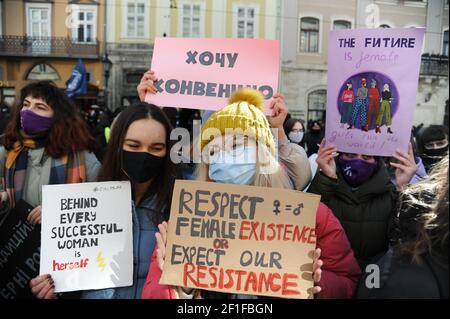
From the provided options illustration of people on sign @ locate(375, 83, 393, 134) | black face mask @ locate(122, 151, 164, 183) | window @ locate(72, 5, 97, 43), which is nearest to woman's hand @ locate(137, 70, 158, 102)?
black face mask @ locate(122, 151, 164, 183)

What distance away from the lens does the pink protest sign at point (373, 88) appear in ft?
7.12

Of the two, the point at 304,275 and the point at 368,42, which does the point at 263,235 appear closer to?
the point at 304,275

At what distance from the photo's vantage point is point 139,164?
192 cm

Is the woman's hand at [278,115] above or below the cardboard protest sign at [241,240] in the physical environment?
above

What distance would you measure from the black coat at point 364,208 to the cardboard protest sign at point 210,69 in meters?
0.76

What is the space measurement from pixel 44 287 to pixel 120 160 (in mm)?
628

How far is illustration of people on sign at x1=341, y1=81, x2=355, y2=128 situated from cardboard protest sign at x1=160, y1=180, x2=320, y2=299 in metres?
0.87

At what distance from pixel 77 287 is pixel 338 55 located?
1750 mm

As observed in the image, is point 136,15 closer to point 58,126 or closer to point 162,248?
point 58,126

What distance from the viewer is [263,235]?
162 centimetres

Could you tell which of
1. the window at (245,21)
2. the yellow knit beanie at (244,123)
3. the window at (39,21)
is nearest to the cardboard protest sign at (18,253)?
the yellow knit beanie at (244,123)

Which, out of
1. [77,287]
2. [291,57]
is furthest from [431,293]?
[291,57]

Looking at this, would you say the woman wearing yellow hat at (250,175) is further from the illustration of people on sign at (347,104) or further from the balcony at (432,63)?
the balcony at (432,63)

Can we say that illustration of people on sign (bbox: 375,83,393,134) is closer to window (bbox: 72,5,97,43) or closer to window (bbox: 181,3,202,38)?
window (bbox: 181,3,202,38)
